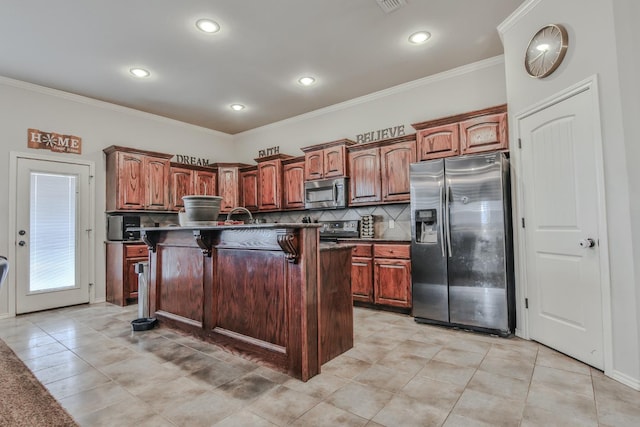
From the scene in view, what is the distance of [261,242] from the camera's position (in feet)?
8.21

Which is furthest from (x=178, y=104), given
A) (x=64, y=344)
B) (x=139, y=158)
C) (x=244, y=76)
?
(x=64, y=344)

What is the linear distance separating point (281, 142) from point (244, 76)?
1.99m

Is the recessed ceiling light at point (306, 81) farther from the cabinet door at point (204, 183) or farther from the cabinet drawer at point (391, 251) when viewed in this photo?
the cabinet door at point (204, 183)

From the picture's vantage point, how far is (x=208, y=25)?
3148mm

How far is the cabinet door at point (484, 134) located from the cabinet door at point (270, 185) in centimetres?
304

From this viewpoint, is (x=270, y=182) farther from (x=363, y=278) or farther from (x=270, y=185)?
(x=363, y=278)

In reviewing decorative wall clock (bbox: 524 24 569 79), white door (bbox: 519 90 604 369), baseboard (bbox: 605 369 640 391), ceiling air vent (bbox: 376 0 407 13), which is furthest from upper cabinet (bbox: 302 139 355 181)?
baseboard (bbox: 605 369 640 391)

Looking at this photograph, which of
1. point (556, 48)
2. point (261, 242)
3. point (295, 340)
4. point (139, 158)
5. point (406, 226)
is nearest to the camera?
point (295, 340)

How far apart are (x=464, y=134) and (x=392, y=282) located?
6.33 ft

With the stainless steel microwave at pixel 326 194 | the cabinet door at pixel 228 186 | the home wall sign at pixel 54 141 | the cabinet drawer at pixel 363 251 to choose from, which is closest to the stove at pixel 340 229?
the stainless steel microwave at pixel 326 194

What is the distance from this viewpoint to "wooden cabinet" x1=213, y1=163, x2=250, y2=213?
241 inches

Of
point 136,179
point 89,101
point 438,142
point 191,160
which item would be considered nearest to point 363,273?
point 438,142

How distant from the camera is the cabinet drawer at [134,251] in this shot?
4.60m

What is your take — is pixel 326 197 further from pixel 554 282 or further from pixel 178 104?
pixel 554 282
